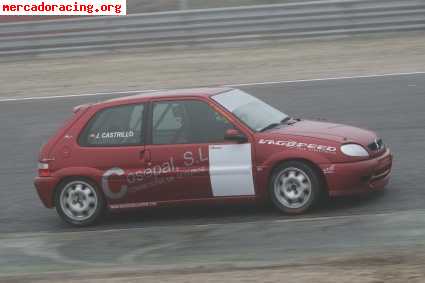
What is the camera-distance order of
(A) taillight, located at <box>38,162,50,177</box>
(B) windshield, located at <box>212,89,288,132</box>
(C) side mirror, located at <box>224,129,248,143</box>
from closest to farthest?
(C) side mirror, located at <box>224,129,248,143</box> → (B) windshield, located at <box>212,89,288,132</box> → (A) taillight, located at <box>38,162,50,177</box>

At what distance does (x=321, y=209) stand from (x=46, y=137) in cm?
669

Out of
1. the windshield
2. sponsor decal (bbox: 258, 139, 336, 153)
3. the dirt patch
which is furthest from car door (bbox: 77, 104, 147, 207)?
the dirt patch

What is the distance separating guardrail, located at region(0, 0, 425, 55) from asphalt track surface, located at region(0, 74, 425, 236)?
4.10 metres

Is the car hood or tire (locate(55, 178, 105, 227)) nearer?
the car hood

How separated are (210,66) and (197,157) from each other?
10607 mm

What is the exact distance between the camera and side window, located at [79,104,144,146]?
992 centimetres

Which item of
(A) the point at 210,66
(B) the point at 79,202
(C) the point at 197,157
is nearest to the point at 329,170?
(C) the point at 197,157

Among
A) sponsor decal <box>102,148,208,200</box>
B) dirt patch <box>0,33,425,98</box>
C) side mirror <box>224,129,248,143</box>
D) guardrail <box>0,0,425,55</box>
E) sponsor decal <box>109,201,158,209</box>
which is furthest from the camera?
guardrail <box>0,0,425,55</box>

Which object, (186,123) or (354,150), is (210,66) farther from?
(354,150)

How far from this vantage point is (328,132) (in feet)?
31.7

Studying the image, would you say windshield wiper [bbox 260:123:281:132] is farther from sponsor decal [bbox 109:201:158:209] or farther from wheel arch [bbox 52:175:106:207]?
wheel arch [bbox 52:175:106:207]

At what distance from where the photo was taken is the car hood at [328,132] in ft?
31.2

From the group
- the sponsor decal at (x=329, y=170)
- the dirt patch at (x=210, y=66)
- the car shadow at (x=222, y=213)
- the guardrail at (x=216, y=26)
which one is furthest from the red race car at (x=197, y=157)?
the guardrail at (x=216, y=26)

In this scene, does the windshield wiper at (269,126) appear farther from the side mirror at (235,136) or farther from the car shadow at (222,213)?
the car shadow at (222,213)
